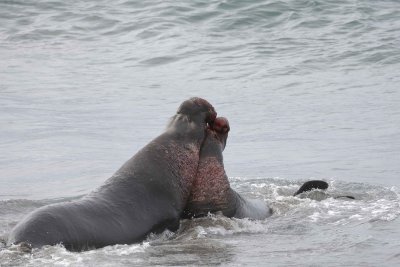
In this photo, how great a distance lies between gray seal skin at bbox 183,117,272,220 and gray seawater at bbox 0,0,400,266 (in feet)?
0.62

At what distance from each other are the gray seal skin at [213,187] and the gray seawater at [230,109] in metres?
0.19

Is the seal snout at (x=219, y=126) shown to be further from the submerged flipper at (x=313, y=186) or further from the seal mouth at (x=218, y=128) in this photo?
the submerged flipper at (x=313, y=186)

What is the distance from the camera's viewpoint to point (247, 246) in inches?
300

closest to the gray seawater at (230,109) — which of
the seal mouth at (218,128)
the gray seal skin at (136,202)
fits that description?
the gray seal skin at (136,202)

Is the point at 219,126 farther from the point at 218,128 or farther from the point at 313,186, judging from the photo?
the point at 313,186

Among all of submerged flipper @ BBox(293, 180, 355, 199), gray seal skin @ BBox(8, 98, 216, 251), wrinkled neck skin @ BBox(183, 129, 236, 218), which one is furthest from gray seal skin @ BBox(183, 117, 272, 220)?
submerged flipper @ BBox(293, 180, 355, 199)

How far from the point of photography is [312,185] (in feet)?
32.0

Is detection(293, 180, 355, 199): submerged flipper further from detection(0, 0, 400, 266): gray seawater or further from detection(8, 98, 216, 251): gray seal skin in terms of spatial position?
detection(8, 98, 216, 251): gray seal skin

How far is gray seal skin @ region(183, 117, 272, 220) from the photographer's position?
8547mm

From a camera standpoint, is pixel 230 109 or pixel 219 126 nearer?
pixel 219 126

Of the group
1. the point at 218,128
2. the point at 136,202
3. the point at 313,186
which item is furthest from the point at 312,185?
the point at 136,202

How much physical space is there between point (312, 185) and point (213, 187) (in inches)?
59.4

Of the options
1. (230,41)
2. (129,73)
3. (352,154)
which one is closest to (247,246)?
(352,154)

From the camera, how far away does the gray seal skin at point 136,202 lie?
6.81 m
